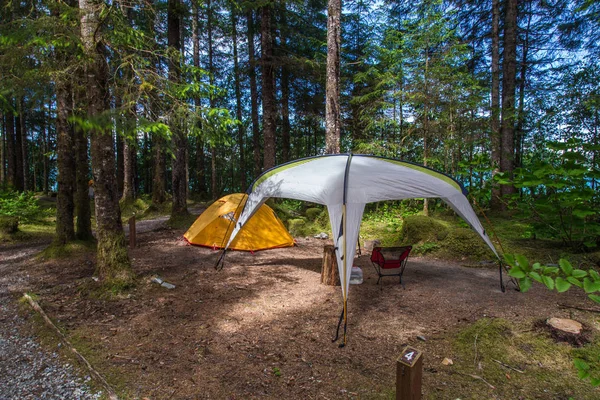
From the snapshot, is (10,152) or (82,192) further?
(10,152)

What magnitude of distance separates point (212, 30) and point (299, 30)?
21.5 ft

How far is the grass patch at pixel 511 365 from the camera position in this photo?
98.3 inches

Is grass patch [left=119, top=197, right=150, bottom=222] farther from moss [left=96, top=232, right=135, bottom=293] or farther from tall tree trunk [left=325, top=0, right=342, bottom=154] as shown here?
moss [left=96, top=232, right=135, bottom=293]

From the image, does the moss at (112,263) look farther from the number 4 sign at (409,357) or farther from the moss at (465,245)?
the moss at (465,245)

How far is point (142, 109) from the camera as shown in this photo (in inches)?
176

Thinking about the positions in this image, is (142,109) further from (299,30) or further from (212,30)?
(212,30)

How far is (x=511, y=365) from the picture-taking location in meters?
2.85

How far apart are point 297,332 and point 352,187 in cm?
199

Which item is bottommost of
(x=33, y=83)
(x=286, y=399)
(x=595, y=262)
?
(x=286, y=399)

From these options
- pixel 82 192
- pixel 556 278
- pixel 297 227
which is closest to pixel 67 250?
pixel 82 192

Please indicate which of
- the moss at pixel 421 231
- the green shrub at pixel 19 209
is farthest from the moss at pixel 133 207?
the moss at pixel 421 231

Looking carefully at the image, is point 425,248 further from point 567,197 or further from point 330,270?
point 330,270

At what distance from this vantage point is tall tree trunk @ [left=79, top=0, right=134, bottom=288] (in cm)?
425

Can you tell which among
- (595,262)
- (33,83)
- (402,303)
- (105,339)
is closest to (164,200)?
(33,83)
